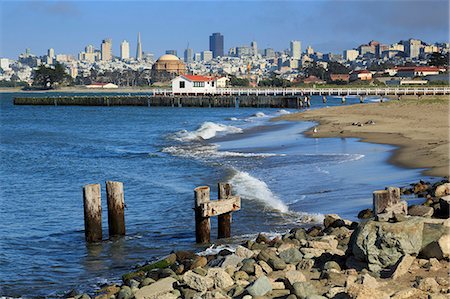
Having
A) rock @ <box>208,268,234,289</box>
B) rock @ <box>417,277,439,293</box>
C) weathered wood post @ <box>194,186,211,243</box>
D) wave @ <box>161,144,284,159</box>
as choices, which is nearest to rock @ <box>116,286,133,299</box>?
rock @ <box>208,268,234,289</box>

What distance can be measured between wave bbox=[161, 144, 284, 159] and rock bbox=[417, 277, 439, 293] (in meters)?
19.3

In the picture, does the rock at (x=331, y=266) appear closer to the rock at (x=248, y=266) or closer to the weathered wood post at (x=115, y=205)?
the rock at (x=248, y=266)

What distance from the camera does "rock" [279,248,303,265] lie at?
950 centimetres

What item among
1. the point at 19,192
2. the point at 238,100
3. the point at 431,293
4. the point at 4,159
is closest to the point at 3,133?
the point at 4,159

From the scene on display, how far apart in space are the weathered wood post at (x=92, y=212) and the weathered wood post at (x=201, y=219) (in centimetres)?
200

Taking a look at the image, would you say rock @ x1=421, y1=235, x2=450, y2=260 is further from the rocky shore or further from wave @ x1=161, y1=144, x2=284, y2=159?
wave @ x1=161, y1=144, x2=284, y2=159

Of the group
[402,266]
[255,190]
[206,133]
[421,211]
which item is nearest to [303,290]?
[402,266]

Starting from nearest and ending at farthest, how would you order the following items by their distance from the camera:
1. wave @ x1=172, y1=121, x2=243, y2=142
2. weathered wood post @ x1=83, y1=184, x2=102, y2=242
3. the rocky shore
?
the rocky shore → weathered wood post @ x1=83, y1=184, x2=102, y2=242 → wave @ x1=172, y1=121, x2=243, y2=142

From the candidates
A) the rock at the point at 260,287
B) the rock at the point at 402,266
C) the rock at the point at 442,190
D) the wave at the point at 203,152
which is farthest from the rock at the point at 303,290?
the wave at the point at 203,152

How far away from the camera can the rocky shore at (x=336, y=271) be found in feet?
25.4

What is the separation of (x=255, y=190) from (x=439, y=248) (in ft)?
34.3

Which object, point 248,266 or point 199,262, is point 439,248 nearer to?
point 248,266

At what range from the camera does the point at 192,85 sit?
91.6m

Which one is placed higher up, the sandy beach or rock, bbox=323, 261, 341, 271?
rock, bbox=323, 261, 341, 271
